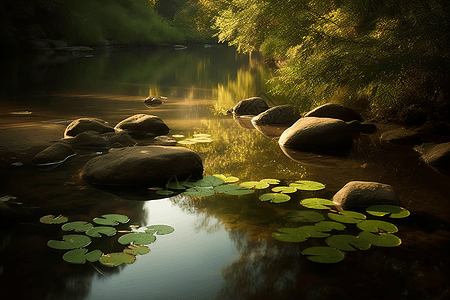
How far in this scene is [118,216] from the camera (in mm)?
4016

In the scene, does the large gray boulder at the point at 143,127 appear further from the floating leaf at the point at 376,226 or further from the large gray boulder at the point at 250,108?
the floating leaf at the point at 376,226

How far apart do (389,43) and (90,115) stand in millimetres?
6277

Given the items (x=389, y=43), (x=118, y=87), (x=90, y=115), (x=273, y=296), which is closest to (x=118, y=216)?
(x=273, y=296)

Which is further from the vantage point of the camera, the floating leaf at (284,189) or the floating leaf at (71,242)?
the floating leaf at (284,189)

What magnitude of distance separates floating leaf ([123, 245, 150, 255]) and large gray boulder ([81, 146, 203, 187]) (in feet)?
4.80

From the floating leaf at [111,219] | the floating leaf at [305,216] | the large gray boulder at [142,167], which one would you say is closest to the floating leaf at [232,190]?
the large gray boulder at [142,167]

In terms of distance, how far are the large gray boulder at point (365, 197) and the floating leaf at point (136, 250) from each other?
2033 mm

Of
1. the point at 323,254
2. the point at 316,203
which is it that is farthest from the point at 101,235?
the point at 316,203

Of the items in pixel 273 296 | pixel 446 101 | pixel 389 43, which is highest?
pixel 389 43

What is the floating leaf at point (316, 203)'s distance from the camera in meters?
4.31

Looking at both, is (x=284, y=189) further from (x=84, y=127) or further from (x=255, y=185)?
(x=84, y=127)

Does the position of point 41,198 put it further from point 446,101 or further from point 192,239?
point 446,101

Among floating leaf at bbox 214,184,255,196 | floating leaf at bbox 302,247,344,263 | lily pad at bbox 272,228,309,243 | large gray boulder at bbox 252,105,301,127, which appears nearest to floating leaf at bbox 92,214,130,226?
floating leaf at bbox 214,184,255,196

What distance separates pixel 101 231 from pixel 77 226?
259mm
